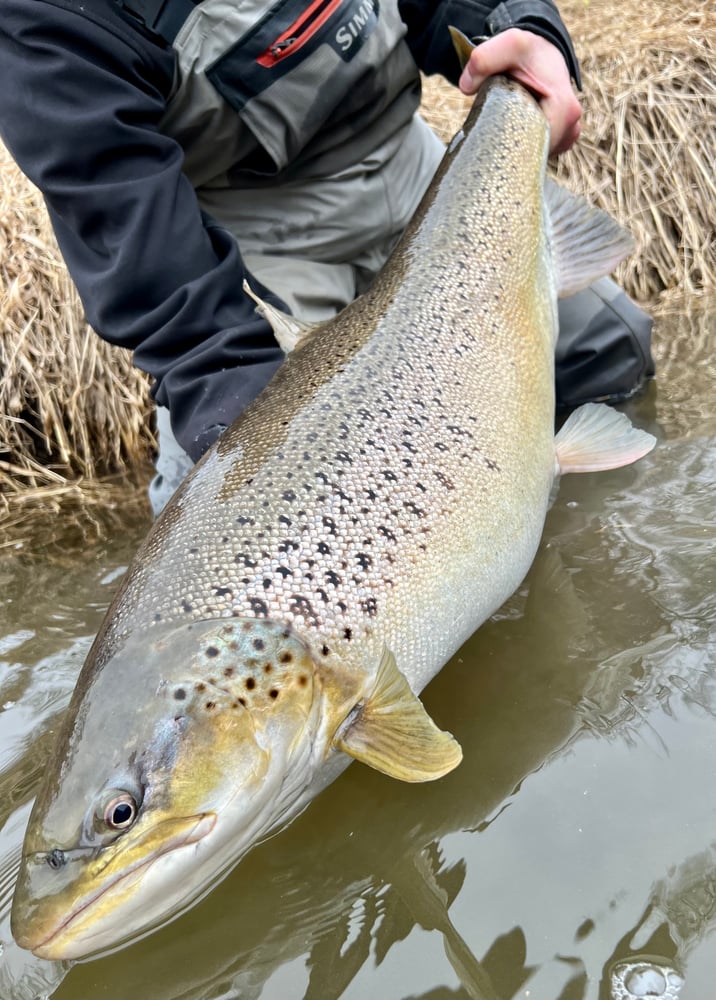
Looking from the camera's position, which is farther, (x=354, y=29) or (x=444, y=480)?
(x=354, y=29)

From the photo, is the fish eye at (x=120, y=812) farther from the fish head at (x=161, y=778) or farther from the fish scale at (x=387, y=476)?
the fish scale at (x=387, y=476)

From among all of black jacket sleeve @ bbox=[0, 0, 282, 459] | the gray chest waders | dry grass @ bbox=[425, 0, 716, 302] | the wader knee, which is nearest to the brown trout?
black jacket sleeve @ bbox=[0, 0, 282, 459]

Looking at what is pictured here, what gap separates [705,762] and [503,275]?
131 centimetres

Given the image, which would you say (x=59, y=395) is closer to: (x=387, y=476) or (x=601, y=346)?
(x=601, y=346)

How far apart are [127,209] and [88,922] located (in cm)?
162

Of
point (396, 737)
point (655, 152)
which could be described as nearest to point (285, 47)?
point (396, 737)

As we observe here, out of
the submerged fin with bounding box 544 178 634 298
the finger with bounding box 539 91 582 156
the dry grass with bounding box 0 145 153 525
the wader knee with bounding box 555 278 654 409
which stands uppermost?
the finger with bounding box 539 91 582 156

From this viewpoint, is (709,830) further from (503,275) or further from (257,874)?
(503,275)

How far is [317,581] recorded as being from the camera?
150cm

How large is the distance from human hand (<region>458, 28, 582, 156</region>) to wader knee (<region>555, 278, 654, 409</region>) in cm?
69

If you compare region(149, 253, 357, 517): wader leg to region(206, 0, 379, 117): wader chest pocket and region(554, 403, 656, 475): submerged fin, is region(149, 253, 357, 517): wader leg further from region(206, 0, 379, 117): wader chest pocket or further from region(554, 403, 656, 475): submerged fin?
region(554, 403, 656, 475): submerged fin

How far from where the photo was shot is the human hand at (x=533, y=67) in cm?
251

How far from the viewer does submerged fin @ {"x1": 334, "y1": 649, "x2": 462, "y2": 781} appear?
1.42 meters

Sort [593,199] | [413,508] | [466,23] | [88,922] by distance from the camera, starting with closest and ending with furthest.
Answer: [88,922]
[413,508]
[466,23]
[593,199]
